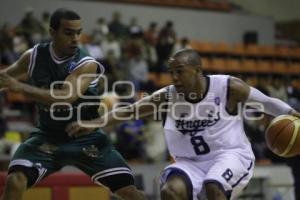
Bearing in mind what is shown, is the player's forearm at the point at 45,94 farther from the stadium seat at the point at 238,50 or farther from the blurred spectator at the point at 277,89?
the stadium seat at the point at 238,50

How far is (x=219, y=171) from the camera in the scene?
4.77 m

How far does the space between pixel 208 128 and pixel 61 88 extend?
1.21 m

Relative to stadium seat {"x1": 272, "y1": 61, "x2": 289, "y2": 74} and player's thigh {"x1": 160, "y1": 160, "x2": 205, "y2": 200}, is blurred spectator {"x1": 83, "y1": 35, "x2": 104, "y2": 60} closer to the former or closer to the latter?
stadium seat {"x1": 272, "y1": 61, "x2": 289, "y2": 74}

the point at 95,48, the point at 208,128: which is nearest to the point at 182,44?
the point at 95,48

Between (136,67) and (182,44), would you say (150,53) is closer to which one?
(182,44)

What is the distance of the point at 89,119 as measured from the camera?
5270mm

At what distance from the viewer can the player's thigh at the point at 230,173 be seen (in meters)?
4.74

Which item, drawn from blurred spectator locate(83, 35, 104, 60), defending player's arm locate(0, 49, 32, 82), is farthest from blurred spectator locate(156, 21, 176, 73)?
defending player's arm locate(0, 49, 32, 82)

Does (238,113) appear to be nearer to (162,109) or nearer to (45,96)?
(162,109)

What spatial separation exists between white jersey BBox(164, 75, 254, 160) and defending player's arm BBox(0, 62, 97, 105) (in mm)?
776

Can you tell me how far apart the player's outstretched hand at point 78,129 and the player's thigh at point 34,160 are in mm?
255

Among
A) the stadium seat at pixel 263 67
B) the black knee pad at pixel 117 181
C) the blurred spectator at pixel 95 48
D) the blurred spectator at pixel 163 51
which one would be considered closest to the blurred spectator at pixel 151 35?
the blurred spectator at pixel 163 51

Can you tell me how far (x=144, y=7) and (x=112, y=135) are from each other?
27.0ft

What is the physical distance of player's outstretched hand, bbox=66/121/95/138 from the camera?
16.2 ft
